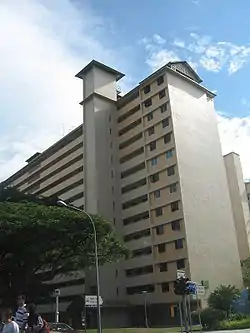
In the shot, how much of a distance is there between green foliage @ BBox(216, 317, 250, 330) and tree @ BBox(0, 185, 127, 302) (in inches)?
478

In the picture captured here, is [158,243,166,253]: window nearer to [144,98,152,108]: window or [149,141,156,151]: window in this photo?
[149,141,156,151]: window

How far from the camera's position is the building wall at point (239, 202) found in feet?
230

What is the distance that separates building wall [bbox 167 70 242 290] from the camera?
177 feet

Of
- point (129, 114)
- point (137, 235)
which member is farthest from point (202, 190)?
point (129, 114)

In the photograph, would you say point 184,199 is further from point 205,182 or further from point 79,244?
point 79,244

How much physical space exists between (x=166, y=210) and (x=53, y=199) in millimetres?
17444

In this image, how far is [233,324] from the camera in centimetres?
3322

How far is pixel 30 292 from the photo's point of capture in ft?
121

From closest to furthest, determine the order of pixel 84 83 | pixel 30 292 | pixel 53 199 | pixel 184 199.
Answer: pixel 30 292 → pixel 53 199 → pixel 184 199 → pixel 84 83

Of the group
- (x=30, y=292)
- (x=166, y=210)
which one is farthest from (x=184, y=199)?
(x=30, y=292)

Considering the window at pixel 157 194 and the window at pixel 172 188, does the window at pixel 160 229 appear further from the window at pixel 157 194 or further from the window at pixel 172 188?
the window at pixel 172 188

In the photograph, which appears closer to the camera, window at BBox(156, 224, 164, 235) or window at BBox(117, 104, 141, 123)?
window at BBox(156, 224, 164, 235)

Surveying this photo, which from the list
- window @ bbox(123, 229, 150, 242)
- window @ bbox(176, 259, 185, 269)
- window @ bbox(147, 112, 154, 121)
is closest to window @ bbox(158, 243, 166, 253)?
window @ bbox(123, 229, 150, 242)

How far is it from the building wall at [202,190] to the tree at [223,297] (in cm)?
256
